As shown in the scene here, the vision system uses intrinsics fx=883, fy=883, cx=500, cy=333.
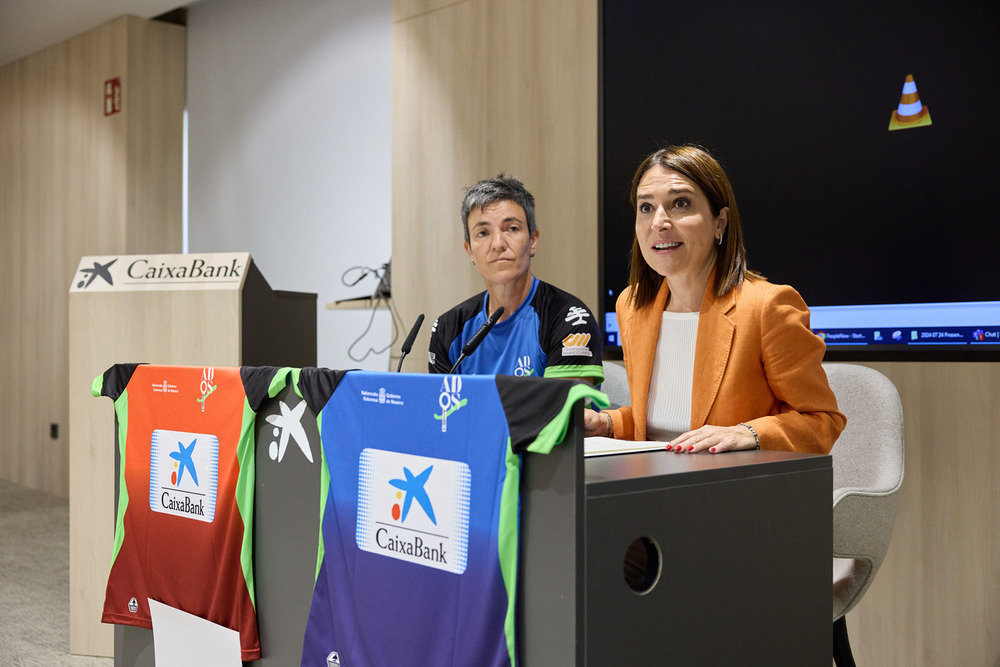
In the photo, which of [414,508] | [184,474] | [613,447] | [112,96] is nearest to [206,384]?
[184,474]

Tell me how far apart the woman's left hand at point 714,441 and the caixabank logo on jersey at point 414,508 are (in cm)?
39

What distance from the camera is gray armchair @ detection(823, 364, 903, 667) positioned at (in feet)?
5.82

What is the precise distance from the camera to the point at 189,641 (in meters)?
1.50

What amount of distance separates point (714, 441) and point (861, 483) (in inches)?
35.2

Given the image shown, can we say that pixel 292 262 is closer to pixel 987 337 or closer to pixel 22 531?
pixel 22 531

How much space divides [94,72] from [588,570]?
6.07 metres

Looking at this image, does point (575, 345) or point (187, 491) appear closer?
point (187, 491)

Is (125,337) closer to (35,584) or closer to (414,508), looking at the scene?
(35,584)

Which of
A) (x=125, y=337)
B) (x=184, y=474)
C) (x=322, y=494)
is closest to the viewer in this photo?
(x=322, y=494)

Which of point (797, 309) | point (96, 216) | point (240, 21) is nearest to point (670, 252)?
point (797, 309)

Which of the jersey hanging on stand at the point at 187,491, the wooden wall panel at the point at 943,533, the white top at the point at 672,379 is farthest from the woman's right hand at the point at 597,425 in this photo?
the wooden wall panel at the point at 943,533

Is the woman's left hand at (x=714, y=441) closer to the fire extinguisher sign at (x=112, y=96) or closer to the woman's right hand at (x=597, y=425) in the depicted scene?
the woman's right hand at (x=597, y=425)

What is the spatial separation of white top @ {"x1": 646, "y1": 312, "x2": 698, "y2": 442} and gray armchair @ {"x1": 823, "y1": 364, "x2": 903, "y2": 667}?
1.30ft

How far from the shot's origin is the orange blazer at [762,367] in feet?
4.93
